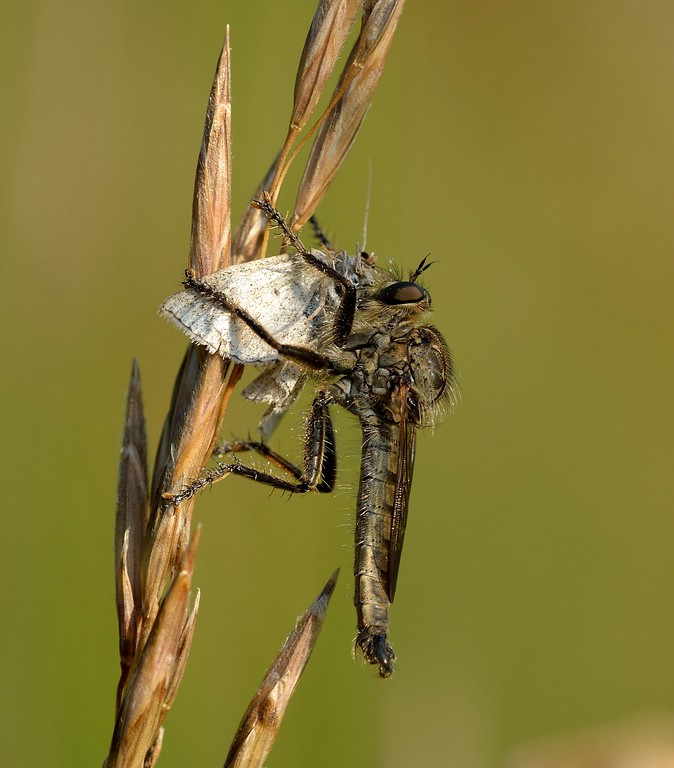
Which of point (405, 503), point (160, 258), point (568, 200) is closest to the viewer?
point (405, 503)

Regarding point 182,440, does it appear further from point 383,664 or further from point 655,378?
point 655,378

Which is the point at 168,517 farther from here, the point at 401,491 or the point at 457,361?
the point at 457,361

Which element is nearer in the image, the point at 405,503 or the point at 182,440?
the point at 182,440

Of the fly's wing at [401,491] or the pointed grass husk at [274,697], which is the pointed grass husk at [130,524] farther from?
the fly's wing at [401,491]

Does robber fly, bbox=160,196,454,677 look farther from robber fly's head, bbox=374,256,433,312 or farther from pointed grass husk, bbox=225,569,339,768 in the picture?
pointed grass husk, bbox=225,569,339,768

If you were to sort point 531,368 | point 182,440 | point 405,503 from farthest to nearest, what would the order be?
1. point 531,368
2. point 405,503
3. point 182,440

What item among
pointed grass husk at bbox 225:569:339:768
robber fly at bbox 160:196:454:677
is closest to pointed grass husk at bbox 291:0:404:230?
robber fly at bbox 160:196:454:677

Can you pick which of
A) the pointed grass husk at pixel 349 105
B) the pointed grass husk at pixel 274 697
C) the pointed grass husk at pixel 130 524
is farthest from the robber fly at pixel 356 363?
the pointed grass husk at pixel 274 697

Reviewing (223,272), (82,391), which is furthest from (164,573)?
(82,391)
